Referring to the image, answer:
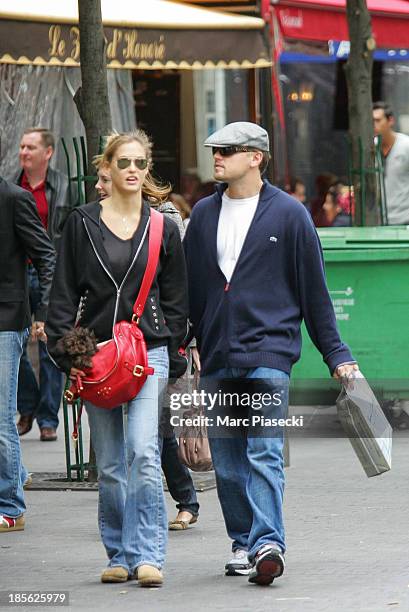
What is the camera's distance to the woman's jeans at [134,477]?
6.63 metres

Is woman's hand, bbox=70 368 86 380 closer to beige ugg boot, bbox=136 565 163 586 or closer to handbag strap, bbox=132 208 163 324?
handbag strap, bbox=132 208 163 324

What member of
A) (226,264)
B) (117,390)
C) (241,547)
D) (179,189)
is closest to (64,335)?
(117,390)

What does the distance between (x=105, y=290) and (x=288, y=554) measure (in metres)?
1.52

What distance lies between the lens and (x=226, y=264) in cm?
682

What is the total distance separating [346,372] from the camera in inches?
265

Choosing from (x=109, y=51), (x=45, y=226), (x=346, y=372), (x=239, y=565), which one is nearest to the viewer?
(x=346, y=372)

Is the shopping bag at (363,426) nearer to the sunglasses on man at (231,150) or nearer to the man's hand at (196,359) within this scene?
the man's hand at (196,359)

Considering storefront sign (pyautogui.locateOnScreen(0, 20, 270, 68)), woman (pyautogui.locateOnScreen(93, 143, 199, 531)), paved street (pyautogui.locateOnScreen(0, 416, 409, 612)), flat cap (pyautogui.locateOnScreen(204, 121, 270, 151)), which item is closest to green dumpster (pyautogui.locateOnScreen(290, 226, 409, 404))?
paved street (pyautogui.locateOnScreen(0, 416, 409, 612))

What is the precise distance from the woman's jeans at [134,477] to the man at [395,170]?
23.2ft

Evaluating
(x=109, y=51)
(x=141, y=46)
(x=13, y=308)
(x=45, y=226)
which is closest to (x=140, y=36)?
(x=141, y=46)

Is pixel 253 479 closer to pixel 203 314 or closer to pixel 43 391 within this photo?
pixel 203 314

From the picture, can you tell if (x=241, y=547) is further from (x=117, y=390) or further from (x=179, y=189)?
(x=179, y=189)

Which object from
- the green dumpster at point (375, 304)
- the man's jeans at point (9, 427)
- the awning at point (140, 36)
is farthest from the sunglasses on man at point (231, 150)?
the awning at point (140, 36)

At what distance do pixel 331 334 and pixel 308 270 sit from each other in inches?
10.9
